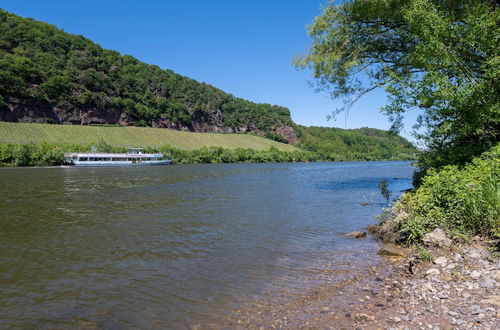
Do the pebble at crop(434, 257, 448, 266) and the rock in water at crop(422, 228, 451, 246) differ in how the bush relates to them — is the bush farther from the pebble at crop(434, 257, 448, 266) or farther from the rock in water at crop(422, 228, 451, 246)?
the pebble at crop(434, 257, 448, 266)

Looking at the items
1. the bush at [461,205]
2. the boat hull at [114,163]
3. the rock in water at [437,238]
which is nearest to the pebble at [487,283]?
the bush at [461,205]

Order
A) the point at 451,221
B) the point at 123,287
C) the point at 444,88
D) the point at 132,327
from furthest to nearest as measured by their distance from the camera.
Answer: the point at 444,88
the point at 451,221
the point at 123,287
the point at 132,327

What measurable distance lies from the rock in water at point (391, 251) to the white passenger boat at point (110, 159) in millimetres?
91657

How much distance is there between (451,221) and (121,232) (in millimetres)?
12780

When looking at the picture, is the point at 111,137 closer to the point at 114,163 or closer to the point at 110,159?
the point at 110,159

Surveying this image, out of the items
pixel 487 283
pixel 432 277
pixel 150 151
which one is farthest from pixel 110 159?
pixel 487 283

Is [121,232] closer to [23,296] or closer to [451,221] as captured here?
[23,296]

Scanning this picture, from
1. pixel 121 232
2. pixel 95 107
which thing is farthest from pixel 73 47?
pixel 121 232

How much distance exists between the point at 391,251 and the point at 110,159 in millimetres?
100407

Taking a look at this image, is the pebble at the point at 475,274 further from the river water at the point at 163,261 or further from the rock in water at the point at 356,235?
the rock in water at the point at 356,235

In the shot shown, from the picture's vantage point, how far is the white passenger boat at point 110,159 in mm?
89000

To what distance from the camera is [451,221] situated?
9344mm

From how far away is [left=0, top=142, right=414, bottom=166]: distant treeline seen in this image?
265ft

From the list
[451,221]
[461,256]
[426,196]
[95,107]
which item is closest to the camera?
[461,256]
